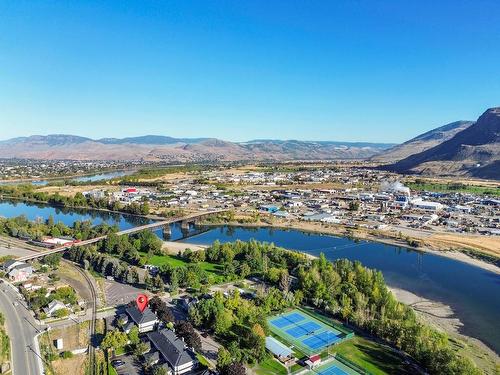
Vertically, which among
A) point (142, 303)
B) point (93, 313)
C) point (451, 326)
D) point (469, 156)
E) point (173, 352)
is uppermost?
point (469, 156)

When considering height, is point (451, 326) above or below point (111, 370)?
below

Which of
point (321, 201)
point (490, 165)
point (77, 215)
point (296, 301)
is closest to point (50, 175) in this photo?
point (77, 215)

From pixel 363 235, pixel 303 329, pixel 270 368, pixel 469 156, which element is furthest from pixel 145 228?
pixel 469 156

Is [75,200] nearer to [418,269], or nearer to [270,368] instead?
[418,269]

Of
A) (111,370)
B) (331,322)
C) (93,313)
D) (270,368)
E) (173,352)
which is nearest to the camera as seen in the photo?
(111,370)

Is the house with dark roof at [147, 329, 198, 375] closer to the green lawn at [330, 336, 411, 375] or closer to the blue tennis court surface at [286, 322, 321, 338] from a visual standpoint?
the blue tennis court surface at [286, 322, 321, 338]

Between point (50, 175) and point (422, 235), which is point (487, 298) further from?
point (50, 175)

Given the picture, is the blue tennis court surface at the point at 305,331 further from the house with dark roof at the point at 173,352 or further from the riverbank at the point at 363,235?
the riverbank at the point at 363,235

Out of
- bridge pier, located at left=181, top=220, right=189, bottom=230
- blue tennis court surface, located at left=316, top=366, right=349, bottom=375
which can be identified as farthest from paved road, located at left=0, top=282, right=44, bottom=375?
bridge pier, located at left=181, top=220, right=189, bottom=230
